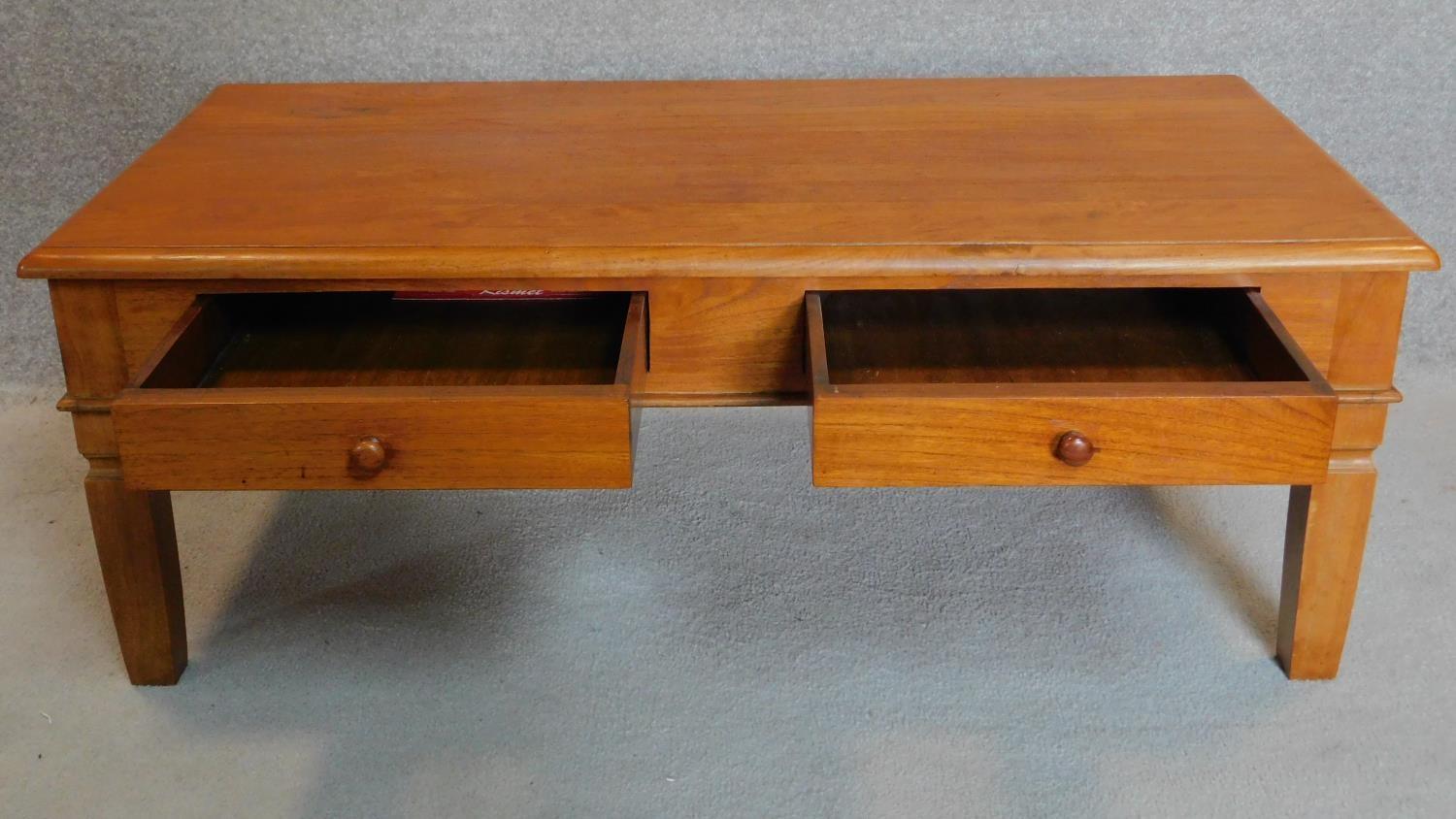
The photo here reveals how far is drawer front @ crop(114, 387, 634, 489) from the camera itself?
2.97 ft

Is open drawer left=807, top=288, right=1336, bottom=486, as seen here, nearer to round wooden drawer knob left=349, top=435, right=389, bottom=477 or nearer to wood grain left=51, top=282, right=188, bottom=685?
round wooden drawer knob left=349, top=435, right=389, bottom=477

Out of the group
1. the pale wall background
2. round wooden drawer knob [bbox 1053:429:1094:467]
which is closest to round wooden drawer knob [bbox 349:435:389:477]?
round wooden drawer knob [bbox 1053:429:1094:467]

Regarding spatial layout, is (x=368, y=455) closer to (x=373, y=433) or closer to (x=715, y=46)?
(x=373, y=433)

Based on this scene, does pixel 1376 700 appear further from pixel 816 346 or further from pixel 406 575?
pixel 406 575

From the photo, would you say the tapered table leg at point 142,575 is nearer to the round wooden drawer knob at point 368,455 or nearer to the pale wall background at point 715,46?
the round wooden drawer knob at point 368,455

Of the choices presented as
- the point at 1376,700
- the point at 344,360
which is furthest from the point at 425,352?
the point at 1376,700

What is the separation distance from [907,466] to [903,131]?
16.2 inches

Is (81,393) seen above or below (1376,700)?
above

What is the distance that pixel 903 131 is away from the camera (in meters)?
1.22

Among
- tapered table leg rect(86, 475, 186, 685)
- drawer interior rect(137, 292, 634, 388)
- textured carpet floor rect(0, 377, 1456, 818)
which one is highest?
drawer interior rect(137, 292, 634, 388)

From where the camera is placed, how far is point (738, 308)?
40.6 inches

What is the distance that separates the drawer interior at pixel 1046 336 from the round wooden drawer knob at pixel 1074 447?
0.12 metres

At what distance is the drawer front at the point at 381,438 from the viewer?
906 millimetres

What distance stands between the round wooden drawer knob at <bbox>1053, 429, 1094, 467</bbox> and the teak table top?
13 centimetres
